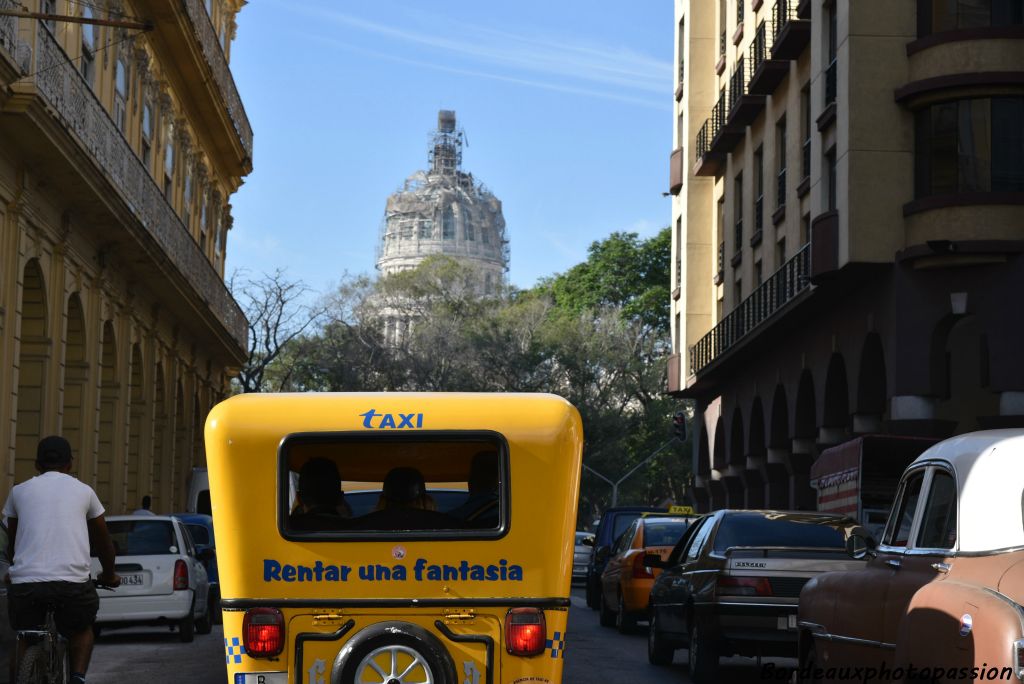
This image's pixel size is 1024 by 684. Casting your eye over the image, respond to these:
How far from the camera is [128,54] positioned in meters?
32.2

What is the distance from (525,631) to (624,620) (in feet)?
45.8

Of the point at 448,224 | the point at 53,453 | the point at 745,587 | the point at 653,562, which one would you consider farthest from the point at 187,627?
the point at 448,224

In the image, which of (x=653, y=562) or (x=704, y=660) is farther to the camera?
(x=653, y=562)

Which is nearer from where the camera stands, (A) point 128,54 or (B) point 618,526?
(B) point 618,526

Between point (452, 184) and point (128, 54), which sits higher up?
point (452, 184)

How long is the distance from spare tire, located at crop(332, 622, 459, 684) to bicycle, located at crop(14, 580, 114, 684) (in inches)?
78.1

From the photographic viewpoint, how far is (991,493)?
310 inches

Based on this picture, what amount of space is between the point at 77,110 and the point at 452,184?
157 metres

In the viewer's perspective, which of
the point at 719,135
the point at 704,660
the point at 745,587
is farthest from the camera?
the point at 719,135

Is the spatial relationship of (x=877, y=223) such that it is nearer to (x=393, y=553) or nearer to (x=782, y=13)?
(x=782, y=13)

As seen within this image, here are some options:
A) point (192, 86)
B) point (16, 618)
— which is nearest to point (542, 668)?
point (16, 618)

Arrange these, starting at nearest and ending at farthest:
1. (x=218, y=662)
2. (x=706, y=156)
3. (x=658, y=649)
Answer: (x=658, y=649) → (x=218, y=662) → (x=706, y=156)

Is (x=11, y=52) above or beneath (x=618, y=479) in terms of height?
above

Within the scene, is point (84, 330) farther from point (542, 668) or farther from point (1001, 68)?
point (542, 668)
